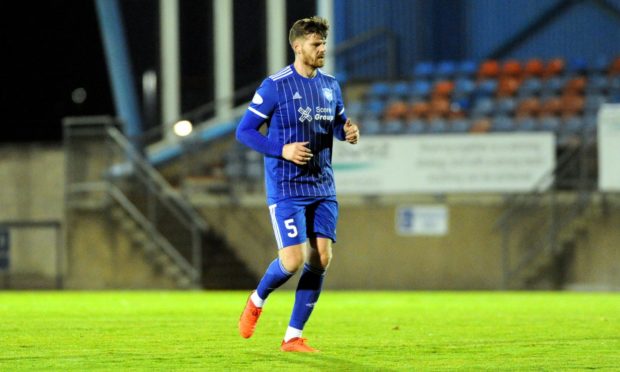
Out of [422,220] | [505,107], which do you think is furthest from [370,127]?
[505,107]

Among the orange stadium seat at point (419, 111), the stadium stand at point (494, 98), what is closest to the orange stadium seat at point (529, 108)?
the stadium stand at point (494, 98)

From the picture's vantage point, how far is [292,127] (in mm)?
9125

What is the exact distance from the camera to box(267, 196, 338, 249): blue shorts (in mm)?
8961

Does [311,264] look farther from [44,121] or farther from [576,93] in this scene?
[44,121]

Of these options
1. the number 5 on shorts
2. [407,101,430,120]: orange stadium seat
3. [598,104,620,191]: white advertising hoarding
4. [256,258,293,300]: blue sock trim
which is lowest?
[256,258,293,300]: blue sock trim

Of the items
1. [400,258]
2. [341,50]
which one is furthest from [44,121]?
[400,258]

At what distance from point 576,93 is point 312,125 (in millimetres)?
15320

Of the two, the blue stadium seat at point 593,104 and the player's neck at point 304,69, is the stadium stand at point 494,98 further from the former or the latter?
the player's neck at point 304,69

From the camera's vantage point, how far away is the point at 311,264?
9055 millimetres

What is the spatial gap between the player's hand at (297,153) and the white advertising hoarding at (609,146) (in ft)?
43.1

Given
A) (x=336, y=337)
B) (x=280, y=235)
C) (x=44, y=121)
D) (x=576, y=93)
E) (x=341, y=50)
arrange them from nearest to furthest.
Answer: (x=280, y=235) → (x=336, y=337) → (x=576, y=93) → (x=341, y=50) → (x=44, y=121)

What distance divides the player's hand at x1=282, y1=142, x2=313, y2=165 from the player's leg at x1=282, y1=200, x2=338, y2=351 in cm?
41

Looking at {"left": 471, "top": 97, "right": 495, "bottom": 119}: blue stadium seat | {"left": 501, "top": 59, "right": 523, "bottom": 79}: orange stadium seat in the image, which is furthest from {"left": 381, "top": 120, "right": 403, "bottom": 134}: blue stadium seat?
{"left": 501, "top": 59, "right": 523, "bottom": 79}: orange stadium seat

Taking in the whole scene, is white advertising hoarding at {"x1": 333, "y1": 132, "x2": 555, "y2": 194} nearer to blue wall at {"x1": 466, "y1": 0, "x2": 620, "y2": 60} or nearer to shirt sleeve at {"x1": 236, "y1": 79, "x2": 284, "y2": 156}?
blue wall at {"x1": 466, "y1": 0, "x2": 620, "y2": 60}
